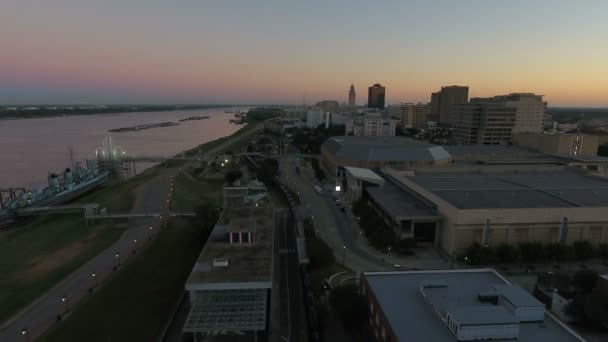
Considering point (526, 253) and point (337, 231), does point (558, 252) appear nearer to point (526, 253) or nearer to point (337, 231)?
point (526, 253)

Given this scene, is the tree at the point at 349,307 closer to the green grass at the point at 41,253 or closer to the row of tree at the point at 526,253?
the row of tree at the point at 526,253

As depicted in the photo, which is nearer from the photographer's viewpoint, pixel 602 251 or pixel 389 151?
pixel 602 251

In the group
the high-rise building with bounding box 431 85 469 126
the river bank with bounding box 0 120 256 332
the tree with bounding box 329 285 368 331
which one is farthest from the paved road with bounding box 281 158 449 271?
the high-rise building with bounding box 431 85 469 126

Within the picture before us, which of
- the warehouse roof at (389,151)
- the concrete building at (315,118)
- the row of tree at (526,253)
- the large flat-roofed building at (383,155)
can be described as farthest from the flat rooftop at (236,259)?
the concrete building at (315,118)

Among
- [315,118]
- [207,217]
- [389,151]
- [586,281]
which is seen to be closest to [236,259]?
[207,217]

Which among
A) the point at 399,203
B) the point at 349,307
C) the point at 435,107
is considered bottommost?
the point at 349,307

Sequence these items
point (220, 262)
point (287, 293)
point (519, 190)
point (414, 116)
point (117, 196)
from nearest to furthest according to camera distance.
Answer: point (220, 262), point (287, 293), point (519, 190), point (117, 196), point (414, 116)
